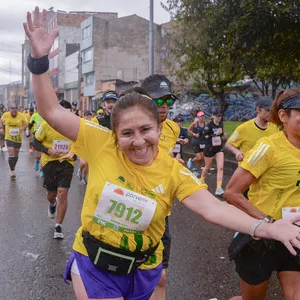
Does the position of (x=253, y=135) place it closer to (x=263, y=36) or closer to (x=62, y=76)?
(x=263, y=36)

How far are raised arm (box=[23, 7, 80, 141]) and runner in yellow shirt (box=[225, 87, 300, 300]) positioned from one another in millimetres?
1186

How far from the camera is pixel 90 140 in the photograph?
242 cm

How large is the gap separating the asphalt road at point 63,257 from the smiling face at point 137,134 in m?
2.23

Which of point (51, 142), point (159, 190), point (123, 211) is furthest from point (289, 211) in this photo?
point (51, 142)

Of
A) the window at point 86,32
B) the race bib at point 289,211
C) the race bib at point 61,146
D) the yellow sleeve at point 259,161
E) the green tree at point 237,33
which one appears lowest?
the race bib at point 289,211

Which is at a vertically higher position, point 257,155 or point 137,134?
point 137,134

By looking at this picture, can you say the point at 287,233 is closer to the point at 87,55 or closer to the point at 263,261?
the point at 263,261

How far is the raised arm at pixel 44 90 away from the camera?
7.77ft

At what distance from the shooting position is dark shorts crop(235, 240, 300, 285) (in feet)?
9.49

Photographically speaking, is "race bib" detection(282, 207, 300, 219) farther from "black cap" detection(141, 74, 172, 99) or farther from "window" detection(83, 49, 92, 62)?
"window" detection(83, 49, 92, 62)

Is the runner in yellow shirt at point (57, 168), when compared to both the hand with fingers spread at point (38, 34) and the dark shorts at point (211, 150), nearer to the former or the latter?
the hand with fingers spread at point (38, 34)

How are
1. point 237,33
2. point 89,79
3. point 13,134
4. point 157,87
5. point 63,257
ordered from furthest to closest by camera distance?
point 89,79 < point 13,134 < point 237,33 < point 63,257 < point 157,87

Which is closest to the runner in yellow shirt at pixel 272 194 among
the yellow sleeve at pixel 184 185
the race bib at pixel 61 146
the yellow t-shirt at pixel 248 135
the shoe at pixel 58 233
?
the yellow sleeve at pixel 184 185

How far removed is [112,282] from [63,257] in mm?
3017
